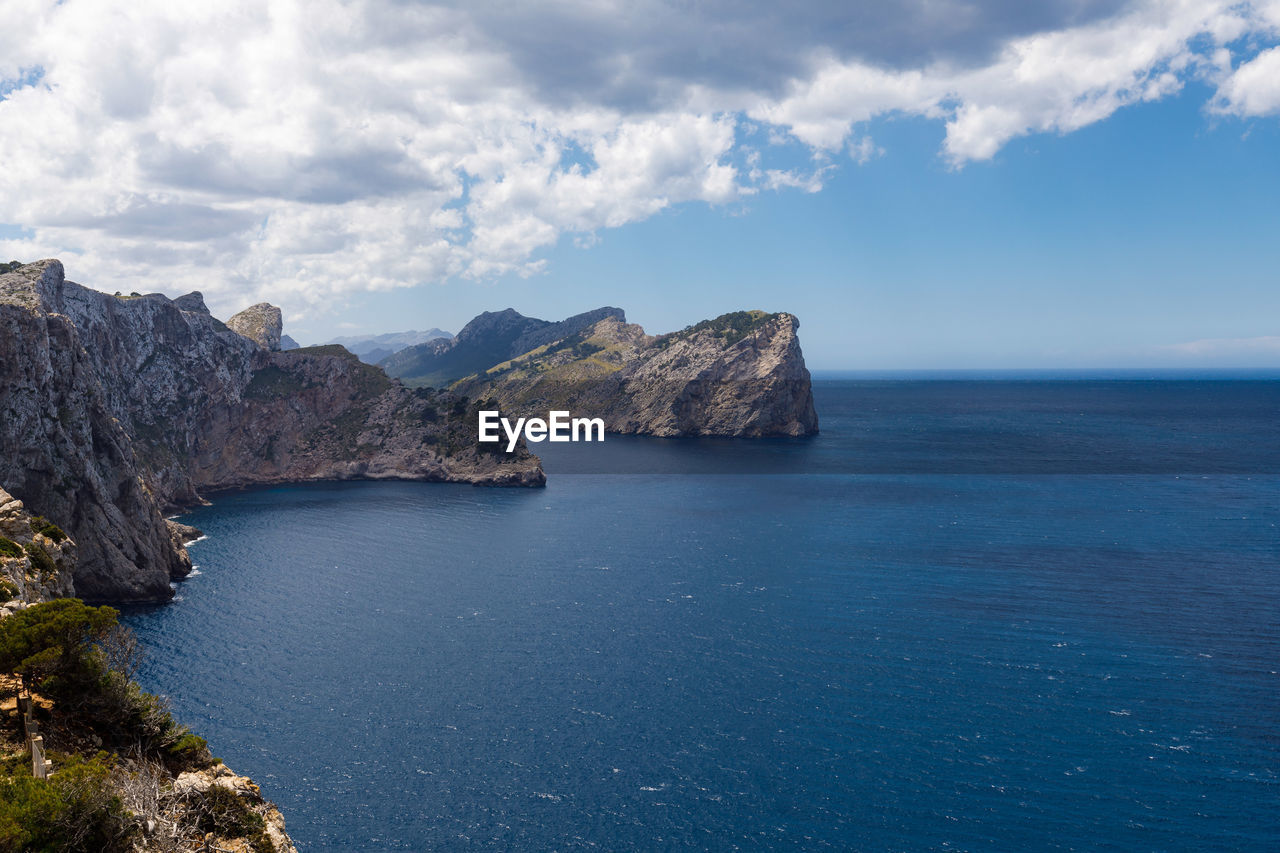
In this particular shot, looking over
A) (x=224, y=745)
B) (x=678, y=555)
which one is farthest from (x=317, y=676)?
(x=678, y=555)

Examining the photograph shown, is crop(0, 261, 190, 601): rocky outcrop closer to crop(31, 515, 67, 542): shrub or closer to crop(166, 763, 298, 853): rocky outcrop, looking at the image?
crop(31, 515, 67, 542): shrub

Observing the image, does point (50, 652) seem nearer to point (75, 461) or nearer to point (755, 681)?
point (755, 681)

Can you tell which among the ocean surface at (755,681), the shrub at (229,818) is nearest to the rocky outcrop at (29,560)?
the ocean surface at (755,681)

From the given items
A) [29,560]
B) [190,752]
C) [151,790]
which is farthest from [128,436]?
[151,790]

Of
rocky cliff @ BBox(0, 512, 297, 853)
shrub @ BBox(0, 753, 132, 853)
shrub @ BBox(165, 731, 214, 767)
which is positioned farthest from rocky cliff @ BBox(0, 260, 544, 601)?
shrub @ BBox(0, 753, 132, 853)

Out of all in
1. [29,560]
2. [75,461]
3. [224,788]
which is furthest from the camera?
[75,461]

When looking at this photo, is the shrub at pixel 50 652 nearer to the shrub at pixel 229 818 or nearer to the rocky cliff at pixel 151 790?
the rocky cliff at pixel 151 790
